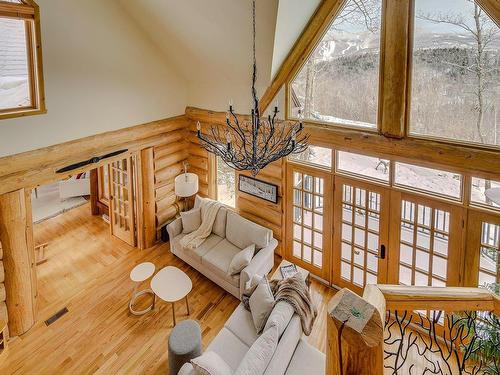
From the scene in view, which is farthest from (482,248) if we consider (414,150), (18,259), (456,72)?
(18,259)

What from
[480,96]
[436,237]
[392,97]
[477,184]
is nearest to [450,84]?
[480,96]

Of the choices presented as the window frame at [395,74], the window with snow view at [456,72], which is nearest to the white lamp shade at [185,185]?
the window frame at [395,74]

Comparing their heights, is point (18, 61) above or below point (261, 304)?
above

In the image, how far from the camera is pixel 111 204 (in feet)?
25.4

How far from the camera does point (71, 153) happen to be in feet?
18.2

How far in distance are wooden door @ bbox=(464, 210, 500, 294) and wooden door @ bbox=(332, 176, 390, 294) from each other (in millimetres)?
1067

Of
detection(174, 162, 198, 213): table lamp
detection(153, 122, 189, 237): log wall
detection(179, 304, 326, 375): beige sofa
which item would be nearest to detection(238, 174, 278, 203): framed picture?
detection(174, 162, 198, 213): table lamp

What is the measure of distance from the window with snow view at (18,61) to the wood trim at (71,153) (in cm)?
62

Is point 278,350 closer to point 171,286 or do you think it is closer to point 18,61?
point 171,286

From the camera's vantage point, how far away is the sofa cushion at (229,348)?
4.22 meters

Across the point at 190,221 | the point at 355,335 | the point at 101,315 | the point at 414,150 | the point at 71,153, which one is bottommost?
the point at 101,315

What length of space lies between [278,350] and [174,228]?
140 inches

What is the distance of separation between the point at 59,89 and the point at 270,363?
4593 millimetres

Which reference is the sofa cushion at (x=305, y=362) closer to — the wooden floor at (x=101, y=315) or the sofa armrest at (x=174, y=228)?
the wooden floor at (x=101, y=315)
